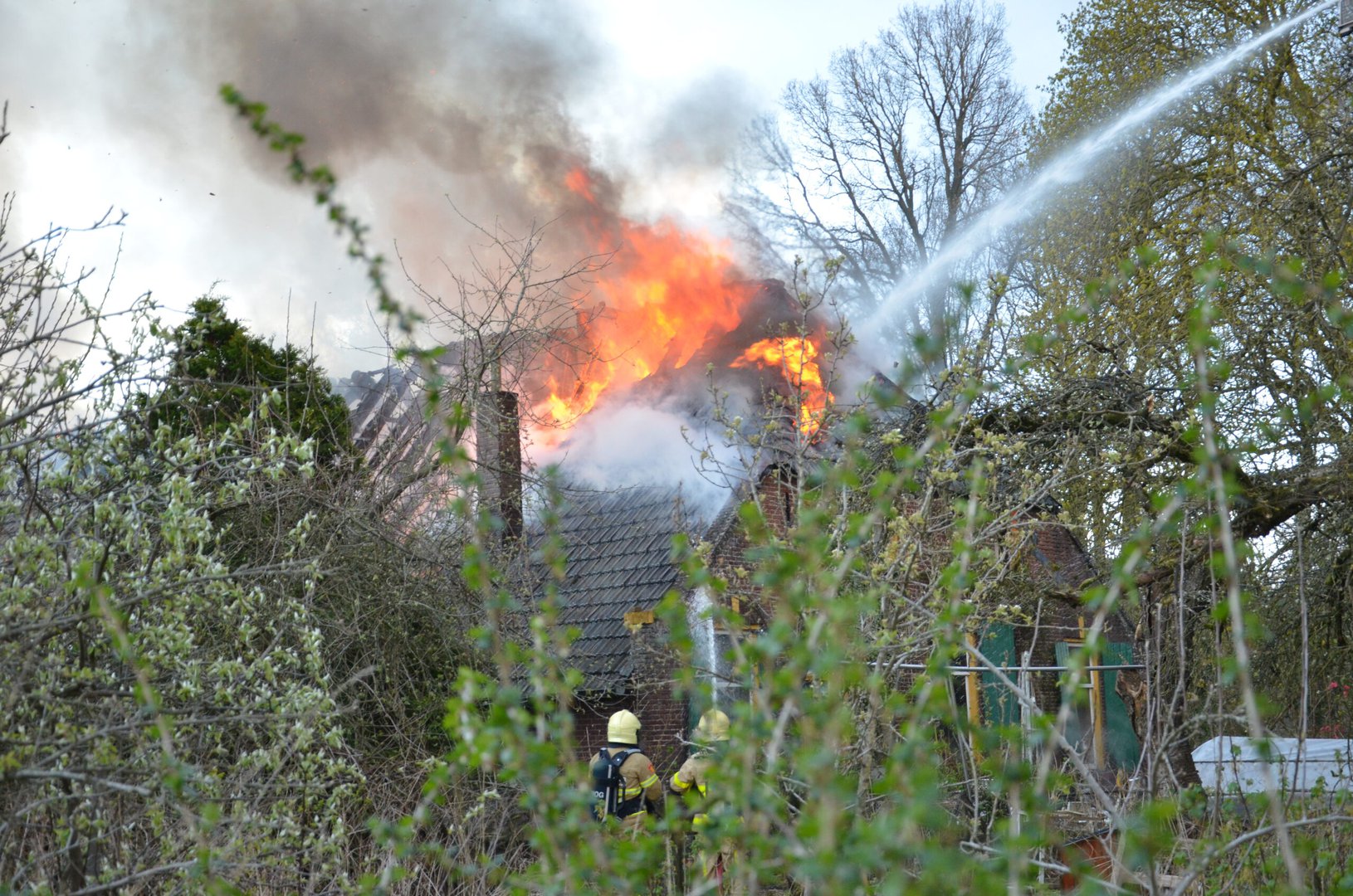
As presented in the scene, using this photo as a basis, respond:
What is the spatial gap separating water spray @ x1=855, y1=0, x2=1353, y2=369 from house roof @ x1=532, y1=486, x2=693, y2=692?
694cm

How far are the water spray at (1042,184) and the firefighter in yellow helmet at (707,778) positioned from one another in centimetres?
753

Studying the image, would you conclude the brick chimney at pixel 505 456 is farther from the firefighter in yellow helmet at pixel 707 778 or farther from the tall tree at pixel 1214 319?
the tall tree at pixel 1214 319

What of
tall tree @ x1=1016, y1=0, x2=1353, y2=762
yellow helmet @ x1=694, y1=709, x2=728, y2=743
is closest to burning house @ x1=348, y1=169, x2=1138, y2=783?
tall tree @ x1=1016, y1=0, x2=1353, y2=762

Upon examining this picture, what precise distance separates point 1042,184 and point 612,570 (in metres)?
8.04

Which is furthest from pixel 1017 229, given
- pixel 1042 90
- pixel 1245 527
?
pixel 1245 527

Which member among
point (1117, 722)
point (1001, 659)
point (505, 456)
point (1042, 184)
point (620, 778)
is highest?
point (1042, 184)

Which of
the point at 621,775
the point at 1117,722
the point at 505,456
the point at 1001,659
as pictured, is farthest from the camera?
the point at 1117,722

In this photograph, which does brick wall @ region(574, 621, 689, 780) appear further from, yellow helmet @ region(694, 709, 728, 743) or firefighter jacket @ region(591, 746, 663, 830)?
yellow helmet @ region(694, 709, 728, 743)

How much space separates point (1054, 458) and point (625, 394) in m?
9.21

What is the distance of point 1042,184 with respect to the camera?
690 inches

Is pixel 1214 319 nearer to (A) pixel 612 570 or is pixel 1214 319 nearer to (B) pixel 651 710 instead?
(B) pixel 651 710

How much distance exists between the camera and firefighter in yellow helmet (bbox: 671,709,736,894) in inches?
117

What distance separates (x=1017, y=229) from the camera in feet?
62.4

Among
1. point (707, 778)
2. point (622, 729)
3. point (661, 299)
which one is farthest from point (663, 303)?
point (707, 778)
